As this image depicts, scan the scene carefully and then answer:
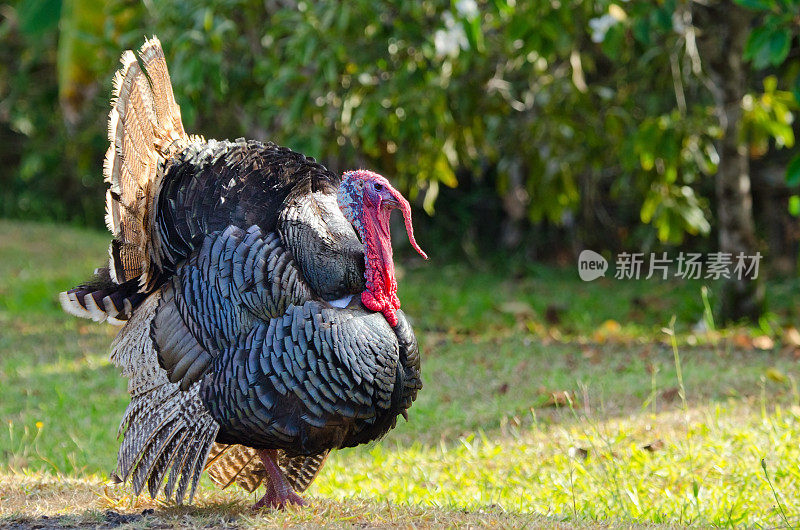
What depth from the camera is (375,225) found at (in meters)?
3.35

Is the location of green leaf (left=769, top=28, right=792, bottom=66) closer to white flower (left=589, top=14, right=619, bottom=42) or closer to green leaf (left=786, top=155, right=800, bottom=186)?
green leaf (left=786, top=155, right=800, bottom=186)

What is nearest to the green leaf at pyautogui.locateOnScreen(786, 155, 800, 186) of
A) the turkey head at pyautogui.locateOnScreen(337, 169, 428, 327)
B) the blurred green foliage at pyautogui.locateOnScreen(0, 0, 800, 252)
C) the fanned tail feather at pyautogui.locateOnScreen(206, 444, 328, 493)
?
the blurred green foliage at pyautogui.locateOnScreen(0, 0, 800, 252)

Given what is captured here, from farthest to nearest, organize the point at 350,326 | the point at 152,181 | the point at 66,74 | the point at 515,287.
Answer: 1. the point at 515,287
2. the point at 66,74
3. the point at 152,181
4. the point at 350,326

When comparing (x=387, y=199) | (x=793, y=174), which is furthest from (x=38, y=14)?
(x=793, y=174)

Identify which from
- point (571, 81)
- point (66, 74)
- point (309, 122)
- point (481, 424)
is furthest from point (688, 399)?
point (66, 74)

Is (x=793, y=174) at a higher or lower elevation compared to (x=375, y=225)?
higher

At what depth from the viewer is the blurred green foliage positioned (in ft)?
19.3

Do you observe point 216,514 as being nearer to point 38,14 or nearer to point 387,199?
point 387,199

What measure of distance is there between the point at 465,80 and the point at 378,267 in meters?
4.25

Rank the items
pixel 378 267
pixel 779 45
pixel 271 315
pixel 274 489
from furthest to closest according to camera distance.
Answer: pixel 779 45 → pixel 274 489 → pixel 378 267 → pixel 271 315

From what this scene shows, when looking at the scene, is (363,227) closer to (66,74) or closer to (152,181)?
(152,181)

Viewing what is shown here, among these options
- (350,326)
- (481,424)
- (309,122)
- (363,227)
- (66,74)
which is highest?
(66,74)

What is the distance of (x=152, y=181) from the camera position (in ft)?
11.7

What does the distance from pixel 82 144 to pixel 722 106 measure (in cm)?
694
